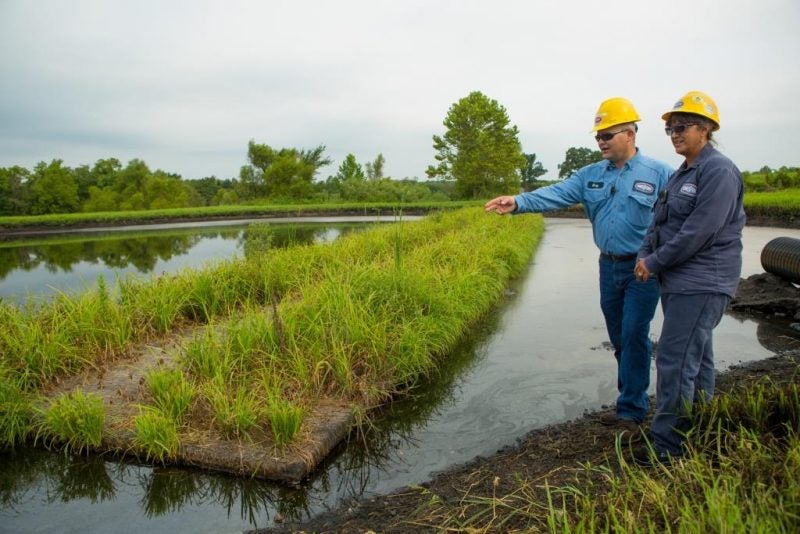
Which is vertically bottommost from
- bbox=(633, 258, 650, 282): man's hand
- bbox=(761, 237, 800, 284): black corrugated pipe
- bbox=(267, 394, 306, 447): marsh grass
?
bbox=(267, 394, 306, 447): marsh grass

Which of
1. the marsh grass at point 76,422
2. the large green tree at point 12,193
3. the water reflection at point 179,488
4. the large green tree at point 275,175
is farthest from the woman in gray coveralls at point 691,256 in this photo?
the large green tree at point 12,193

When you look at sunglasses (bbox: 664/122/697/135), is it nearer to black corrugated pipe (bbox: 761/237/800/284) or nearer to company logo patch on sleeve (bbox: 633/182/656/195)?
company logo patch on sleeve (bbox: 633/182/656/195)

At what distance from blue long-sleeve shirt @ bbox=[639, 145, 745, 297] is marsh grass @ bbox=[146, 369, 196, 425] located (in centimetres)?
265

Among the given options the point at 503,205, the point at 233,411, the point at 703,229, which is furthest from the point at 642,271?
the point at 233,411

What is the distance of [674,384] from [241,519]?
7.00ft

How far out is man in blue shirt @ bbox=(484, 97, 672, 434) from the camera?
2744 millimetres

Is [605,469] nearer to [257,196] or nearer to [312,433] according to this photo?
[312,433]

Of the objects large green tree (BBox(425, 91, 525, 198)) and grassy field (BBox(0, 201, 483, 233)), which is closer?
grassy field (BBox(0, 201, 483, 233))

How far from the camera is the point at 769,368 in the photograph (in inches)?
147

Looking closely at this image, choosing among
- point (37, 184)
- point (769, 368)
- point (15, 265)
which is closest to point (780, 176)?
point (769, 368)

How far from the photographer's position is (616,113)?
2.73 m

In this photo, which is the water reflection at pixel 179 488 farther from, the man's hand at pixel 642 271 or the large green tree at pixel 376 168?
the large green tree at pixel 376 168

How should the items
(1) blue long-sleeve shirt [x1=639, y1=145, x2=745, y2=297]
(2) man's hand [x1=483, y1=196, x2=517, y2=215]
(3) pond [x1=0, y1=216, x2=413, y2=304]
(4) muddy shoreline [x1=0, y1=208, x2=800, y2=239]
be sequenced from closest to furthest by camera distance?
(1) blue long-sleeve shirt [x1=639, y1=145, x2=745, y2=297], (2) man's hand [x1=483, y1=196, x2=517, y2=215], (3) pond [x1=0, y1=216, x2=413, y2=304], (4) muddy shoreline [x1=0, y1=208, x2=800, y2=239]

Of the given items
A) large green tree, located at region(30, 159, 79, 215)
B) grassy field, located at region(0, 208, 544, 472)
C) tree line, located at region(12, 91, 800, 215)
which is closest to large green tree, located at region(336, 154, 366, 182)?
tree line, located at region(12, 91, 800, 215)
